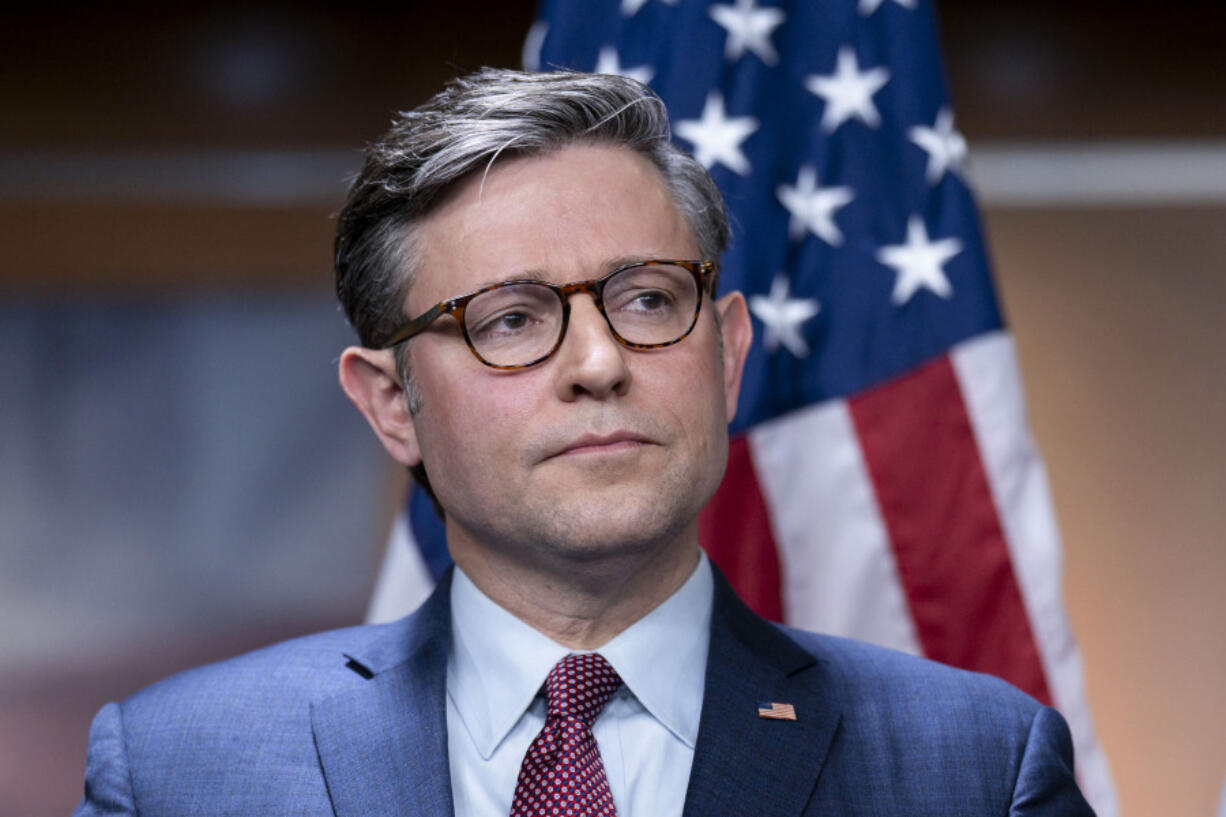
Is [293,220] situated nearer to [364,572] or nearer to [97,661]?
[364,572]

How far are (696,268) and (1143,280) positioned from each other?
6.63 ft

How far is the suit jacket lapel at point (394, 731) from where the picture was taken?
137 cm

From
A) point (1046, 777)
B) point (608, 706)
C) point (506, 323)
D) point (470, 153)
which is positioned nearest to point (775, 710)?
point (608, 706)

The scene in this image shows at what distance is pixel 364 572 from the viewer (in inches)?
124

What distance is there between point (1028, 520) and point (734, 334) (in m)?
0.72

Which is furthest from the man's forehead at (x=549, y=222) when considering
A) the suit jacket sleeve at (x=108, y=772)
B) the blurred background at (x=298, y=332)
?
the blurred background at (x=298, y=332)

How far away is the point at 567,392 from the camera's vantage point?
137 cm

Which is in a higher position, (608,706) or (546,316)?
(546,316)

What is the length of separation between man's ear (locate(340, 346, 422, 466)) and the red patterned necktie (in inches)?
14.3

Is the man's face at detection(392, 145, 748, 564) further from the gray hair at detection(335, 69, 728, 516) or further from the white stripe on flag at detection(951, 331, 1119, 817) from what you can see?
the white stripe on flag at detection(951, 331, 1119, 817)

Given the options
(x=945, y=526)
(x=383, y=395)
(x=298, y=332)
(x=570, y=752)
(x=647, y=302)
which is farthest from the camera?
(x=298, y=332)

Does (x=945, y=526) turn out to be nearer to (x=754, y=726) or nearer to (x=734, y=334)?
(x=734, y=334)

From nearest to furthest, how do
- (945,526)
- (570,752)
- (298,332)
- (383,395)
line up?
(570,752) → (383,395) → (945,526) → (298,332)

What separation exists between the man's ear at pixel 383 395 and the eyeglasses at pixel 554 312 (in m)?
0.17
